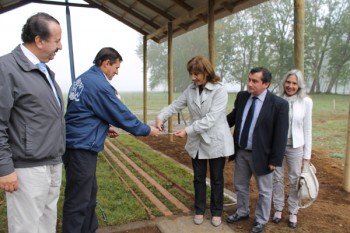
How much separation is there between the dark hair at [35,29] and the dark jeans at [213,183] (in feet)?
A: 6.57

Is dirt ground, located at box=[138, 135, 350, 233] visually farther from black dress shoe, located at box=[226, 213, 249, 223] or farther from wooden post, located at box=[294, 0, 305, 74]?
wooden post, located at box=[294, 0, 305, 74]

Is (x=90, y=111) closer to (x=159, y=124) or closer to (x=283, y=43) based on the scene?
(x=159, y=124)

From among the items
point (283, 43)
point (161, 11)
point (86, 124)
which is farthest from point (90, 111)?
point (283, 43)

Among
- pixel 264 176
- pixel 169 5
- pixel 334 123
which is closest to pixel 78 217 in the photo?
pixel 264 176

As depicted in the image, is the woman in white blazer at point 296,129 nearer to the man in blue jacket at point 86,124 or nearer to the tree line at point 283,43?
the man in blue jacket at point 86,124

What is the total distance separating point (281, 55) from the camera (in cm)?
4094

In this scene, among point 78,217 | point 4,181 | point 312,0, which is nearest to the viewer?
point 4,181

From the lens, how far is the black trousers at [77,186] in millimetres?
2568

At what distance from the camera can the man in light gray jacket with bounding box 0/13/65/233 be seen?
1.88 m

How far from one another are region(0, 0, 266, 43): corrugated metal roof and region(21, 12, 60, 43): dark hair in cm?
413

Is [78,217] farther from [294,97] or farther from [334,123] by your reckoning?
[334,123]

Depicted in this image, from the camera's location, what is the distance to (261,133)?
10.0ft

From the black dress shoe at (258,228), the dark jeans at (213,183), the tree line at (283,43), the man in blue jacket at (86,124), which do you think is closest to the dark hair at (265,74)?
the dark jeans at (213,183)

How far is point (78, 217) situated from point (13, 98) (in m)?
1.25
